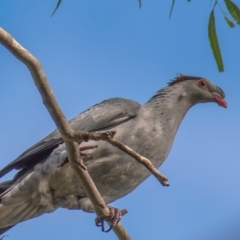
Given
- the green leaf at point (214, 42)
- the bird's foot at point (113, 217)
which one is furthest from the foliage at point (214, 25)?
the bird's foot at point (113, 217)

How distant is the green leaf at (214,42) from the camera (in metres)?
3.97

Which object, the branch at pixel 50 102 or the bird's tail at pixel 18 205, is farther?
the bird's tail at pixel 18 205

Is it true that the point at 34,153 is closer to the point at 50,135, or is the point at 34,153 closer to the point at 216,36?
the point at 50,135

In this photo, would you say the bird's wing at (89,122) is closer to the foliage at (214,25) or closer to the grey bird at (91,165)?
the grey bird at (91,165)

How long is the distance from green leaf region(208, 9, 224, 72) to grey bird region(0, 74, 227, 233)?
1.43 meters

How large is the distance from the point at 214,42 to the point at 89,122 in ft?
6.06

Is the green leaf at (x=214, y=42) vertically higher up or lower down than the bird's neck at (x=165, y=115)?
lower down

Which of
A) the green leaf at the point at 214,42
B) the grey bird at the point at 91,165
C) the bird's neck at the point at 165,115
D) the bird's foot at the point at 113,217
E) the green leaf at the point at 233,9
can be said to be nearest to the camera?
the green leaf at the point at 214,42

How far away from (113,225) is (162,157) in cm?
126

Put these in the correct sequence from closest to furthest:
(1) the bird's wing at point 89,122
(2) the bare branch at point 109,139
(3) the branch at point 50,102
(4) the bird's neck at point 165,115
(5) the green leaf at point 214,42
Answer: (3) the branch at point 50,102
(2) the bare branch at point 109,139
(5) the green leaf at point 214,42
(1) the bird's wing at point 89,122
(4) the bird's neck at point 165,115

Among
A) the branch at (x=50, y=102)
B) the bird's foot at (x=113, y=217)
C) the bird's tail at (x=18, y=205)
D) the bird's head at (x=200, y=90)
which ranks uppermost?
the bird's head at (x=200, y=90)

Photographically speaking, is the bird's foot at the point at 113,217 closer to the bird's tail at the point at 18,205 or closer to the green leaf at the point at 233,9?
the bird's tail at the point at 18,205

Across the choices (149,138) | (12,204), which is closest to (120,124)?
(149,138)

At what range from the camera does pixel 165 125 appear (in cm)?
571
